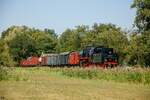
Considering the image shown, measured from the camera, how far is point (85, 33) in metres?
104

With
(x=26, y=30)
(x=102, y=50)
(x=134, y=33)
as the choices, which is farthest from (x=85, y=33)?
(x=102, y=50)

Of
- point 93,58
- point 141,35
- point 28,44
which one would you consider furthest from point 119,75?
point 28,44

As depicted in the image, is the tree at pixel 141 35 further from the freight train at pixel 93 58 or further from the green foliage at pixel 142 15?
the freight train at pixel 93 58

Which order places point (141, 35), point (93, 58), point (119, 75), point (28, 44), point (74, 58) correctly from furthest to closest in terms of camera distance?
point (28, 44)
point (141, 35)
point (74, 58)
point (93, 58)
point (119, 75)

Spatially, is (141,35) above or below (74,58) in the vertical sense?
above

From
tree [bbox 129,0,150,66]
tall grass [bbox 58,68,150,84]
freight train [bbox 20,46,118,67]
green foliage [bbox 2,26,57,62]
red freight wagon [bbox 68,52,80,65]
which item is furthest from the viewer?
green foliage [bbox 2,26,57,62]

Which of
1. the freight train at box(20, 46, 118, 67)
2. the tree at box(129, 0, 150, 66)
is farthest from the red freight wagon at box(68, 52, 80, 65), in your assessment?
the tree at box(129, 0, 150, 66)

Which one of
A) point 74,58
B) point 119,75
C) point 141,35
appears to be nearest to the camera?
point 119,75

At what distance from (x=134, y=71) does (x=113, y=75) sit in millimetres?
2300

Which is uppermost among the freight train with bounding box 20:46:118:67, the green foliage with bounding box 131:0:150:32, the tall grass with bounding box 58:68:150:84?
the green foliage with bounding box 131:0:150:32

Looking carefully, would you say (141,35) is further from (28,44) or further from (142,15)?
(28,44)

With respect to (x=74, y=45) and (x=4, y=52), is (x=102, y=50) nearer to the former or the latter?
(x=4, y=52)

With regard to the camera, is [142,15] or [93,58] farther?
[142,15]

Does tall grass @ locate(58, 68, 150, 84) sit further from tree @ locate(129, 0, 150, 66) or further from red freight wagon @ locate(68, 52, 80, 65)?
tree @ locate(129, 0, 150, 66)
